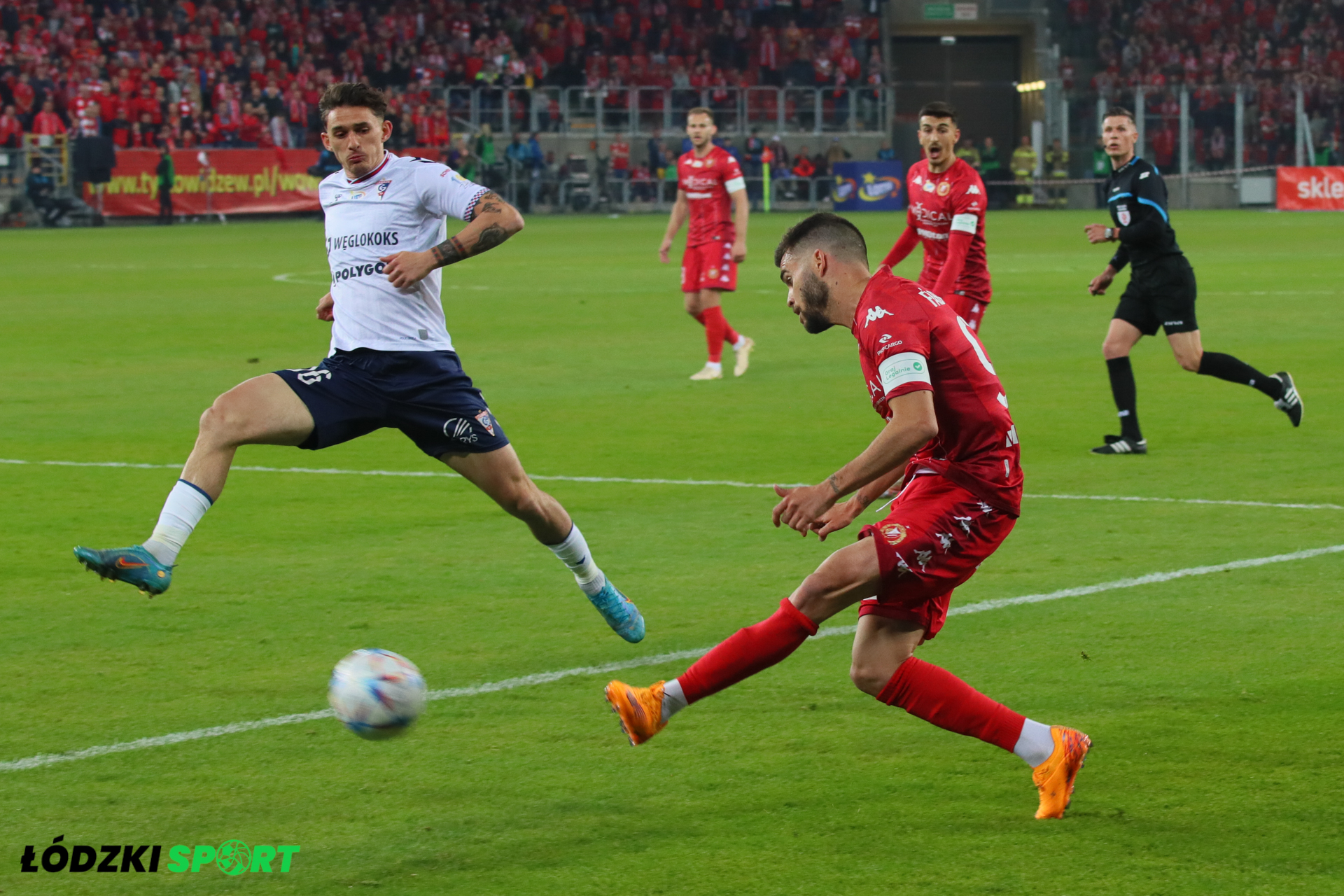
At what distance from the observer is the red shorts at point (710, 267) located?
1506 cm

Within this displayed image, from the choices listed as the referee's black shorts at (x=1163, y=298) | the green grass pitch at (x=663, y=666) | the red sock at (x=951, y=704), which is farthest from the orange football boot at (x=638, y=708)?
the referee's black shorts at (x=1163, y=298)

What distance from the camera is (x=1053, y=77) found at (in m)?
56.0

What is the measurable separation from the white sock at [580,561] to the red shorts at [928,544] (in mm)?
1829

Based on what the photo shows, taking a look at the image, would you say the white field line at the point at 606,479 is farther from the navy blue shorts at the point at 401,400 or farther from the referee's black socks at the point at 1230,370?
the navy blue shorts at the point at 401,400

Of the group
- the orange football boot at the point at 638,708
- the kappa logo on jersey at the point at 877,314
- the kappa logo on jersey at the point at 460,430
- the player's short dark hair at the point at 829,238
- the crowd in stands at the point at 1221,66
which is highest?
the crowd in stands at the point at 1221,66

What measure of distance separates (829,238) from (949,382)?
1.70ft

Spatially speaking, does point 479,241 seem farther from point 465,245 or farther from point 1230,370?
point 1230,370

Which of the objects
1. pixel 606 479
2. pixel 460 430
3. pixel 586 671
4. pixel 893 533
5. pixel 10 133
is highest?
pixel 10 133

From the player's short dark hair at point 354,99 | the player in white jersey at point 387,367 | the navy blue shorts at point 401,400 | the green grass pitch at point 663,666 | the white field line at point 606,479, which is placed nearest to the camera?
the green grass pitch at point 663,666

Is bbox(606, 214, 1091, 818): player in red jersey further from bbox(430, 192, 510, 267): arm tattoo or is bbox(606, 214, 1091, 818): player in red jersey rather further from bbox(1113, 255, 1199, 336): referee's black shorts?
bbox(1113, 255, 1199, 336): referee's black shorts

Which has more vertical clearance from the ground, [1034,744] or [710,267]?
[710,267]

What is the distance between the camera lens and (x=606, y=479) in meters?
10.3

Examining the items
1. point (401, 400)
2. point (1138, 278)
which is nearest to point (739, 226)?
point (1138, 278)

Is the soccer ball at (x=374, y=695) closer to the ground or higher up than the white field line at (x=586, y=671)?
higher up
